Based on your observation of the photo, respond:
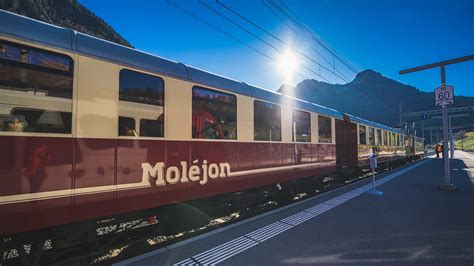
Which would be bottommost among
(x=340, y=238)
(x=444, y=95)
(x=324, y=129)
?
(x=340, y=238)

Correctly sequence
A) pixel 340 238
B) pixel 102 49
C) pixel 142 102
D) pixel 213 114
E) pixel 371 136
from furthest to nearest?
pixel 371 136 < pixel 213 114 < pixel 340 238 < pixel 142 102 < pixel 102 49

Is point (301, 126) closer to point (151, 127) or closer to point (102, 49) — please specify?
point (151, 127)

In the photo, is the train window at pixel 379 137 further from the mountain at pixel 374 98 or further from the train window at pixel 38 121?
the mountain at pixel 374 98

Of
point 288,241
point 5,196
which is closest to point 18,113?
point 5,196

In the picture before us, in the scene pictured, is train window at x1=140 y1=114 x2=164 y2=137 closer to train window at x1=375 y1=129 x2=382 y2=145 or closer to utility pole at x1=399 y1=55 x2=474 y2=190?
utility pole at x1=399 y1=55 x2=474 y2=190

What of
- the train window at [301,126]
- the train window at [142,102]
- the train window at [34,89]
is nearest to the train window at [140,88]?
the train window at [142,102]

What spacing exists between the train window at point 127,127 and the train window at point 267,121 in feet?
10.4

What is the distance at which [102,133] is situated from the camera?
3715 millimetres

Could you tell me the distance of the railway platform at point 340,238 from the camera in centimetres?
408

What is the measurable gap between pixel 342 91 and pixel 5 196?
15556 cm

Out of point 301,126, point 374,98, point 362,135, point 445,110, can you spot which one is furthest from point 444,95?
point 374,98

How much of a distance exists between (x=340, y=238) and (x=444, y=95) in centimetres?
802

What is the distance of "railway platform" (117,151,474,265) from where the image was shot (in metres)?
4.08

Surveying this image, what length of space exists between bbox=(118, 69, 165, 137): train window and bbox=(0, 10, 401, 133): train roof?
7.2 inches
